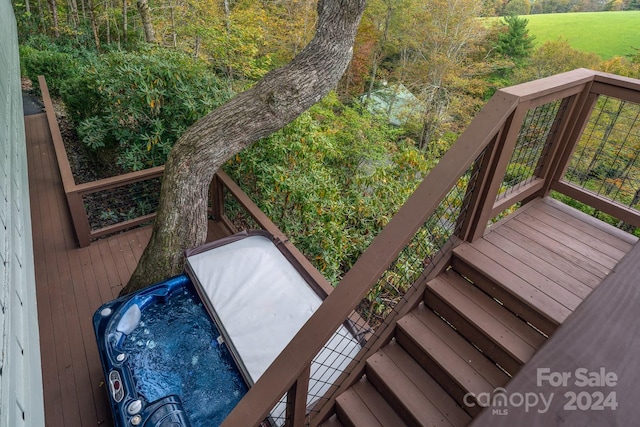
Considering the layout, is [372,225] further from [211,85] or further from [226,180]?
[211,85]

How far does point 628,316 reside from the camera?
1.77 ft

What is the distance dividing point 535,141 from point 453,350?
53.7 inches

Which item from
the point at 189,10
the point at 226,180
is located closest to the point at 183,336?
the point at 226,180

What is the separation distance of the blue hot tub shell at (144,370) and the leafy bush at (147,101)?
2.12 m

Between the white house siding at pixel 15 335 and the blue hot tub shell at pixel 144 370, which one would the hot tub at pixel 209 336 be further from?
the white house siding at pixel 15 335

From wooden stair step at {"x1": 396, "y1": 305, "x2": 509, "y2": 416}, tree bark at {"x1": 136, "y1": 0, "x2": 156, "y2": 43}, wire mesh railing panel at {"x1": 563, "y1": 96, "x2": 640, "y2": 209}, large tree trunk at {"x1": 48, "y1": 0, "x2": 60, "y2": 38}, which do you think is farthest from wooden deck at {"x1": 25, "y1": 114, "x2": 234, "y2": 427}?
large tree trunk at {"x1": 48, "y1": 0, "x2": 60, "y2": 38}

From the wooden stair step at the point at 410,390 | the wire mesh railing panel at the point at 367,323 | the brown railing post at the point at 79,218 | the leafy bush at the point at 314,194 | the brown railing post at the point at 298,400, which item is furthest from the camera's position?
the leafy bush at the point at 314,194

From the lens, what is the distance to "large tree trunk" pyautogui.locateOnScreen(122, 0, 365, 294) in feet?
10.0

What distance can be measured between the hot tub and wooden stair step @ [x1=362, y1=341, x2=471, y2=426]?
13.3 inches

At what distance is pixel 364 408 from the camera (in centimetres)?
179

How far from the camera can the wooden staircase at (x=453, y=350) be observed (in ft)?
5.41

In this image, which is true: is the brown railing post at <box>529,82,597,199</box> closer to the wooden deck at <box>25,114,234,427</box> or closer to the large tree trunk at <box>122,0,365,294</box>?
the large tree trunk at <box>122,0,365,294</box>

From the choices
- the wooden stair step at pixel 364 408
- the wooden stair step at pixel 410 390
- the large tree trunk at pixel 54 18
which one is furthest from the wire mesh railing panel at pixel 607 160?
the large tree trunk at pixel 54 18

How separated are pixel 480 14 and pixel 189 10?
1115 cm
